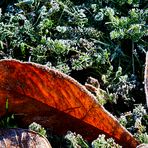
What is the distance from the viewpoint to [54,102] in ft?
6.81

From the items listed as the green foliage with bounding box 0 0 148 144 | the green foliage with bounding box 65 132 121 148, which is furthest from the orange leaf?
the green foliage with bounding box 0 0 148 144

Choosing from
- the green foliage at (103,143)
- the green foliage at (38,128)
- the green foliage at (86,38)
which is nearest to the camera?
the green foliage at (103,143)

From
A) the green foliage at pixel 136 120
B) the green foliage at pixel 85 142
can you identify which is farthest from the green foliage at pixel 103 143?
the green foliage at pixel 136 120

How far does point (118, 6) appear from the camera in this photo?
8.43 ft

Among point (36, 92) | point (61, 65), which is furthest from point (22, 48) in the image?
point (36, 92)

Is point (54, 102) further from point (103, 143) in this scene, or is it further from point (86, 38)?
point (86, 38)

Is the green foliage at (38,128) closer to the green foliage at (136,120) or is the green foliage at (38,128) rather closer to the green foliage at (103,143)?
the green foliage at (103,143)

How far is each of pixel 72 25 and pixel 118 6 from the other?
301 millimetres

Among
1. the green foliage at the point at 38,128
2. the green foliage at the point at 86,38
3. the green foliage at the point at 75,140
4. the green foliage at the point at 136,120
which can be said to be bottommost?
the green foliage at the point at 75,140

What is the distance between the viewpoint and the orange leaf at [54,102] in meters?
2.01

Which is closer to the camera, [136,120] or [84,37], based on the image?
[136,120]

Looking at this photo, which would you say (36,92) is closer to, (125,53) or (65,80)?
(65,80)

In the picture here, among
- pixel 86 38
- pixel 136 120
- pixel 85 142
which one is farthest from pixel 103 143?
pixel 86 38

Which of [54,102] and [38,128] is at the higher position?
[54,102]
